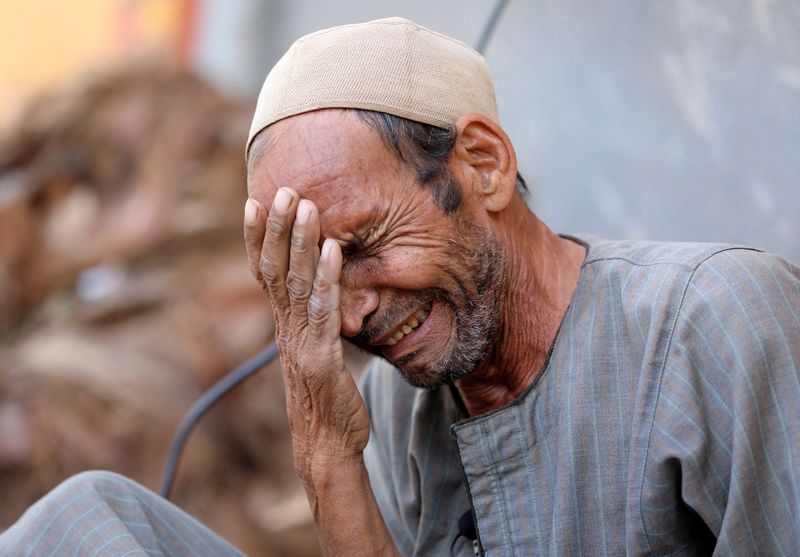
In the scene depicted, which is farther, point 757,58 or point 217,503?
point 217,503

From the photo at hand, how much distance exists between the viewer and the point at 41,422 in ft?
15.3

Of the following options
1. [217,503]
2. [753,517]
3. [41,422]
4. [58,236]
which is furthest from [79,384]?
[753,517]

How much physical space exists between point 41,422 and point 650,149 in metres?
2.94

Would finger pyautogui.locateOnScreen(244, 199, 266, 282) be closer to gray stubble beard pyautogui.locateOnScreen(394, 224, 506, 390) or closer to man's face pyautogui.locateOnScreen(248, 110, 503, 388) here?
man's face pyautogui.locateOnScreen(248, 110, 503, 388)

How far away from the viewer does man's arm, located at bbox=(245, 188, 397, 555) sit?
206 cm

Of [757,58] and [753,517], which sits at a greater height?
[757,58]

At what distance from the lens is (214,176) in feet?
18.7

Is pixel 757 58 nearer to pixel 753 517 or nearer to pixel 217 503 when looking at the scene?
pixel 753 517

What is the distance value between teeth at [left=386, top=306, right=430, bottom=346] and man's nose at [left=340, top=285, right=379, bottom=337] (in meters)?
0.07

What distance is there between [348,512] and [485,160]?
78 centimetres

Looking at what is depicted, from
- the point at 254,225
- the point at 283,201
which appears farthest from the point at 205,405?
the point at 283,201

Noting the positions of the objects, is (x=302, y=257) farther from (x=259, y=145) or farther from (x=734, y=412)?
(x=734, y=412)

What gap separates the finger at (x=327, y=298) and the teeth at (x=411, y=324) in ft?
0.38

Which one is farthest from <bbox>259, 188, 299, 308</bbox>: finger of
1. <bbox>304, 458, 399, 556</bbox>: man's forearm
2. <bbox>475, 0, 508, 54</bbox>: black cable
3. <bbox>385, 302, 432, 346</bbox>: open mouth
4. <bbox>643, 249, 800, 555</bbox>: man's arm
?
<bbox>475, 0, 508, 54</bbox>: black cable
